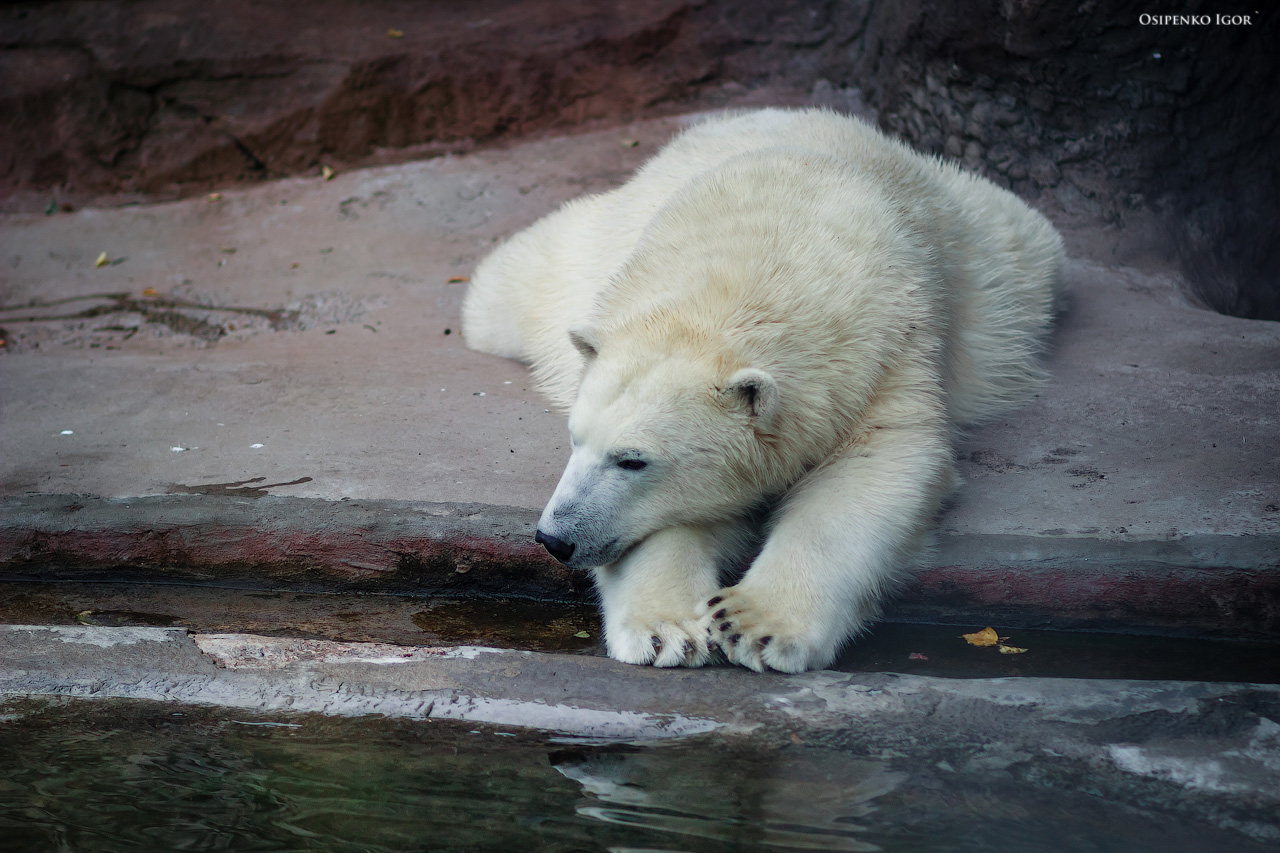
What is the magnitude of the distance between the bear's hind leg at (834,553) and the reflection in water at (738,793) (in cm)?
32

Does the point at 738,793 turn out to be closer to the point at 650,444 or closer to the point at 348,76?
the point at 650,444

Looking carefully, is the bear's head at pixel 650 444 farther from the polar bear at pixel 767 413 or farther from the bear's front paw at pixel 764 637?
the bear's front paw at pixel 764 637

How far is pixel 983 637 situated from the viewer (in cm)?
248

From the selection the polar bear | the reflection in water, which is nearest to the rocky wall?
the polar bear

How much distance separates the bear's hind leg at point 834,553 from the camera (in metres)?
2.23

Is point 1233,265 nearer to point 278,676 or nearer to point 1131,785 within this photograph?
point 1131,785

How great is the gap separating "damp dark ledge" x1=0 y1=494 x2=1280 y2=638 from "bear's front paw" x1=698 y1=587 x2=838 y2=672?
1.39 ft

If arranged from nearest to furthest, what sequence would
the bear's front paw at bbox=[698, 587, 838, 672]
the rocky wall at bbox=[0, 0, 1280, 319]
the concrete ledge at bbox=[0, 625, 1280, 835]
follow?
the concrete ledge at bbox=[0, 625, 1280, 835]
the bear's front paw at bbox=[698, 587, 838, 672]
the rocky wall at bbox=[0, 0, 1280, 319]

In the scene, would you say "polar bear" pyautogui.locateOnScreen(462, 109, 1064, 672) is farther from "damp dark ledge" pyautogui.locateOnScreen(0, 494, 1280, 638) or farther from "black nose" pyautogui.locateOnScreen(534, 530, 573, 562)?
"damp dark ledge" pyautogui.locateOnScreen(0, 494, 1280, 638)

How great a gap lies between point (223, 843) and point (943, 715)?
4.32ft

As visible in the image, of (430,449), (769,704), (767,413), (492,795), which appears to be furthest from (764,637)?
(430,449)

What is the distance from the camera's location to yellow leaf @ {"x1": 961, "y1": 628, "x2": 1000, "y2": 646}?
8.09 ft

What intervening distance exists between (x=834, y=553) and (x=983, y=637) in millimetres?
441

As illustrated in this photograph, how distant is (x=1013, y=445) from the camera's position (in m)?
3.14
